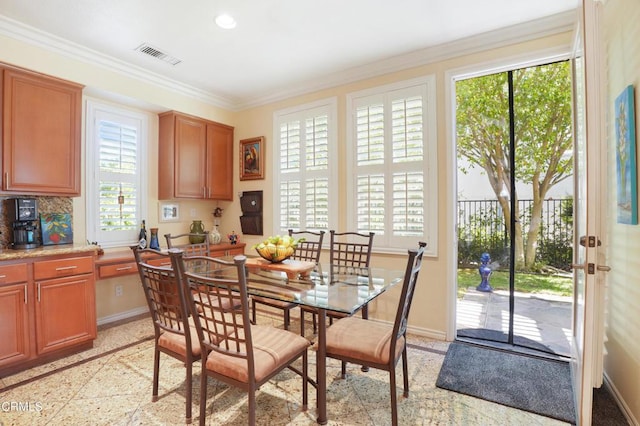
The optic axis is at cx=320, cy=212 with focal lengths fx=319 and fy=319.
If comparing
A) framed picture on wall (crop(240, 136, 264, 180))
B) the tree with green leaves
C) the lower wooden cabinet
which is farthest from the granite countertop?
the tree with green leaves

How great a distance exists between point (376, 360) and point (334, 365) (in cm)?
92

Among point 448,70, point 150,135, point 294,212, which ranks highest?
point 448,70

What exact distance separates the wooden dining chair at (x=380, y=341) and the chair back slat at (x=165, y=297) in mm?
880

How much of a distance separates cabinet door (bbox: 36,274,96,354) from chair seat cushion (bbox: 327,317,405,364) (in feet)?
7.47

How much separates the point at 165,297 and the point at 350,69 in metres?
2.95

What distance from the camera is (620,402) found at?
2.02 metres

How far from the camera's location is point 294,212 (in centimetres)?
407

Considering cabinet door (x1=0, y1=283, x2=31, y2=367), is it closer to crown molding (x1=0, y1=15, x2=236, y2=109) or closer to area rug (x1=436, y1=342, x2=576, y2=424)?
crown molding (x1=0, y1=15, x2=236, y2=109)

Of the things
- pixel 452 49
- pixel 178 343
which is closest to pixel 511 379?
pixel 178 343

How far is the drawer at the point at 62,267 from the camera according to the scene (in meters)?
2.56

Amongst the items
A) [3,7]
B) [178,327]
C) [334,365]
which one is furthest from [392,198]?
[3,7]

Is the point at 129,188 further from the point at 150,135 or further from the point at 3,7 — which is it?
the point at 3,7

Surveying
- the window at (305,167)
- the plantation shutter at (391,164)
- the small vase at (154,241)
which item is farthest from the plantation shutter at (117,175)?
the plantation shutter at (391,164)

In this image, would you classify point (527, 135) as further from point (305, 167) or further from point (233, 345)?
point (233, 345)
